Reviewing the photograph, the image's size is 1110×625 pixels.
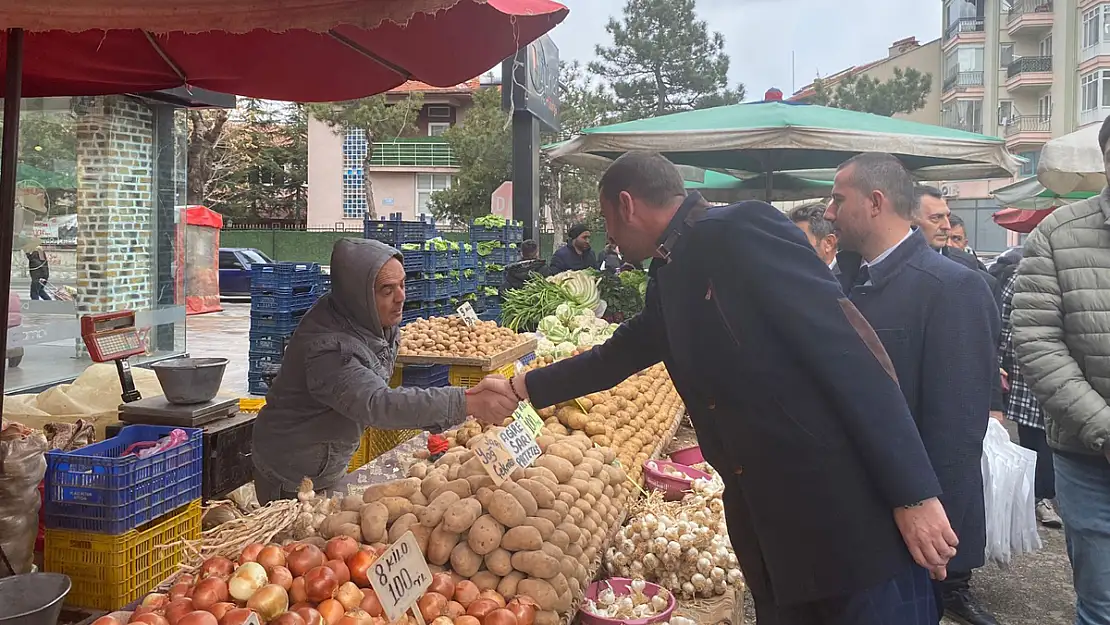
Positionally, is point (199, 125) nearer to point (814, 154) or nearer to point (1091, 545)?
point (814, 154)

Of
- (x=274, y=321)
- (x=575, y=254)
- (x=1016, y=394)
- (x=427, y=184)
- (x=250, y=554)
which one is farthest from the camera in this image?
(x=427, y=184)

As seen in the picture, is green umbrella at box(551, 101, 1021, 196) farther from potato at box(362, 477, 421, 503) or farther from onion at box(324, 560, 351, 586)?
onion at box(324, 560, 351, 586)

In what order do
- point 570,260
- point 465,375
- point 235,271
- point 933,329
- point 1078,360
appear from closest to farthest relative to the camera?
point 933,329
point 1078,360
point 465,375
point 570,260
point 235,271

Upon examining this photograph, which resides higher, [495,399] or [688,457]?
[495,399]

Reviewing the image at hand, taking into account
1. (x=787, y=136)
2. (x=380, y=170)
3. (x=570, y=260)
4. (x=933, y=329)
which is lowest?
(x=933, y=329)

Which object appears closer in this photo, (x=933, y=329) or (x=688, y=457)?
(x=933, y=329)

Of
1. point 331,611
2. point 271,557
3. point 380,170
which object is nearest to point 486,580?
point 331,611

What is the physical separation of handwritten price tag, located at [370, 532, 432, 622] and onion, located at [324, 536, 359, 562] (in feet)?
1.16

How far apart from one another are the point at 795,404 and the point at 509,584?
1.03 metres

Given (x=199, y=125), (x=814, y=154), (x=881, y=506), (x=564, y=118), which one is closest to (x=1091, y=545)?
(x=881, y=506)

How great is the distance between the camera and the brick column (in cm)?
903

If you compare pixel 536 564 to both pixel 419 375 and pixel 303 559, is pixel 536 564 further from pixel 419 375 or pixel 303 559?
pixel 419 375

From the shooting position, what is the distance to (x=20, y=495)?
2.73 metres

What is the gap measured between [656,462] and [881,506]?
2.37 metres
